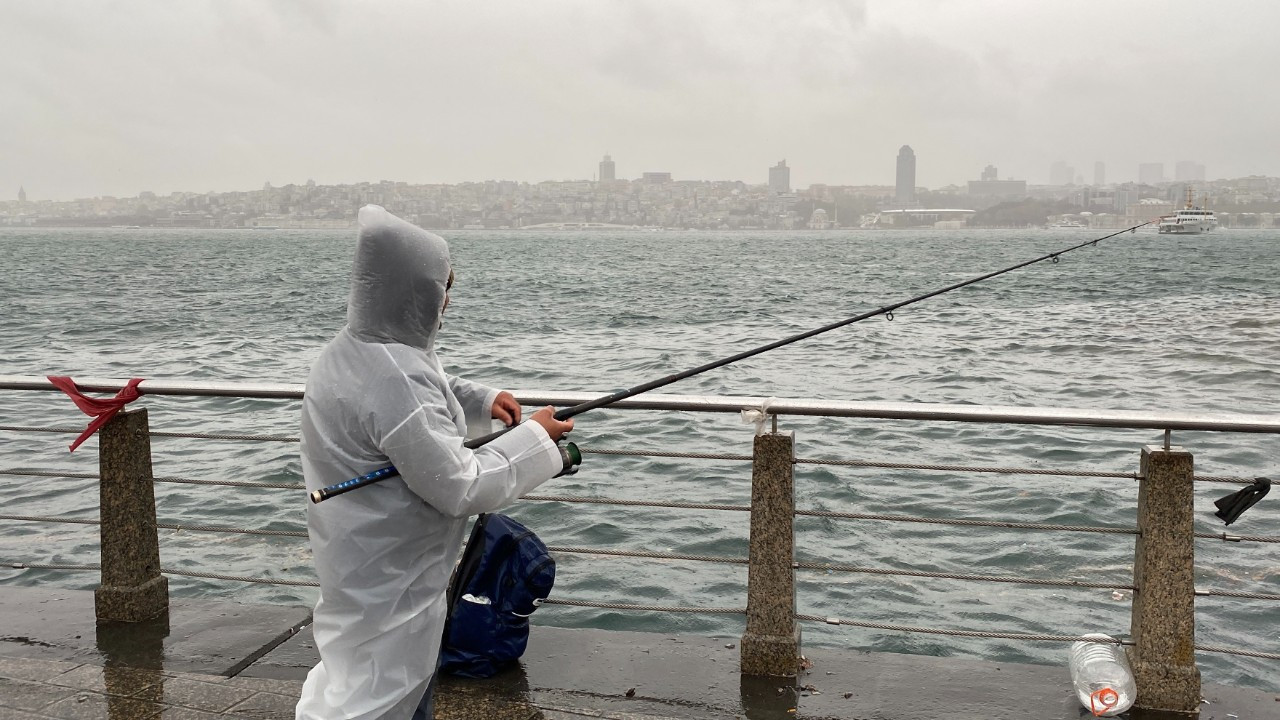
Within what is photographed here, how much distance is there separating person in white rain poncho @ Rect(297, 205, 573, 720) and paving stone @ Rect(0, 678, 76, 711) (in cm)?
173

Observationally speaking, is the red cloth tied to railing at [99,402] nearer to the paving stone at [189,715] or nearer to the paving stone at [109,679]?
the paving stone at [109,679]

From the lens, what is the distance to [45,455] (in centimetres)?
1340

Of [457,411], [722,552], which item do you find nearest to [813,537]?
[722,552]

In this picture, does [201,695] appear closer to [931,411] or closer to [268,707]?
[268,707]

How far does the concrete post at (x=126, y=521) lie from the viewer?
4.77 metres

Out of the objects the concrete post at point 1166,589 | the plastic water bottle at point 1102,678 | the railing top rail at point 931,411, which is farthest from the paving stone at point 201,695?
the concrete post at point 1166,589

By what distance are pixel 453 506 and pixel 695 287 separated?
2014 inches

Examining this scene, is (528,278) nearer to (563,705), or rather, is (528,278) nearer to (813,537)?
(813,537)

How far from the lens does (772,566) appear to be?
4281mm

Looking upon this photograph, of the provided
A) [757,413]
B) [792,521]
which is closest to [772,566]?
[792,521]

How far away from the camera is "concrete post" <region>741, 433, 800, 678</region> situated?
4.25 m

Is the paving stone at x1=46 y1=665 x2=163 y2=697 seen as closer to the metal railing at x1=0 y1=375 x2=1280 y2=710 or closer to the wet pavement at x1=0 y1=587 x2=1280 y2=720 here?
the wet pavement at x1=0 y1=587 x2=1280 y2=720

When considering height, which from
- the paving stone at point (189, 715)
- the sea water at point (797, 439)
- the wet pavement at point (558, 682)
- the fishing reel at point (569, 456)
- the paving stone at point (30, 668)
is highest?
the fishing reel at point (569, 456)

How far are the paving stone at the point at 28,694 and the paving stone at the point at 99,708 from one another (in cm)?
5
